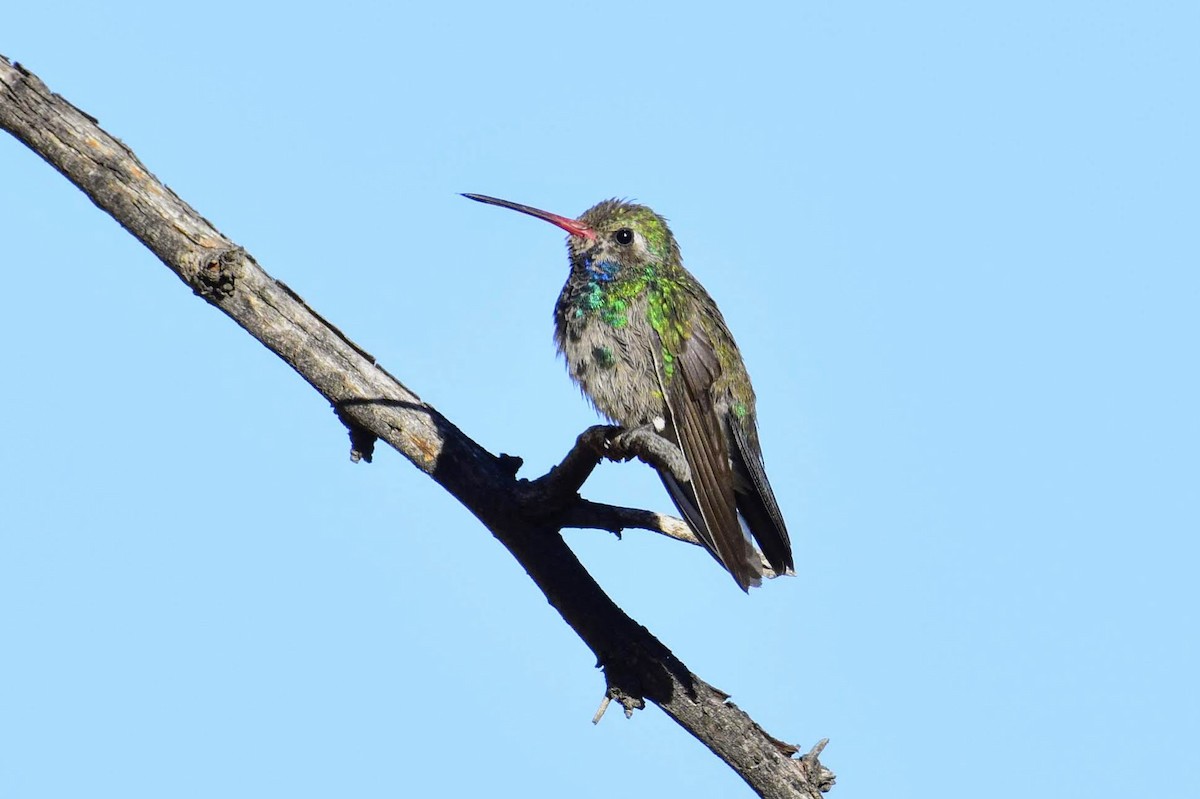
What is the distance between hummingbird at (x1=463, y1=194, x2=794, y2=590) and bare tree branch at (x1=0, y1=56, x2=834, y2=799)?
29.8 inches

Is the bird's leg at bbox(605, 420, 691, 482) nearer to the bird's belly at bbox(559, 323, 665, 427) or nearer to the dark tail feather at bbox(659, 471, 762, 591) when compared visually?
the dark tail feather at bbox(659, 471, 762, 591)

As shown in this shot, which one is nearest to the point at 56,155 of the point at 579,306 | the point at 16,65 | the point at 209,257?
the point at 16,65

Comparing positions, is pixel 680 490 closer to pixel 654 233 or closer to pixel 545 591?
pixel 545 591

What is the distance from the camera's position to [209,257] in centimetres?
482

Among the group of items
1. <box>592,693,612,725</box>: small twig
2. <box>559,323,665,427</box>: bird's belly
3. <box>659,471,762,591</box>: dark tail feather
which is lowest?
<box>592,693,612,725</box>: small twig

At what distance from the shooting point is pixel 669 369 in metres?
5.91

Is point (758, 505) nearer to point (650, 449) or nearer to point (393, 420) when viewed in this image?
point (650, 449)

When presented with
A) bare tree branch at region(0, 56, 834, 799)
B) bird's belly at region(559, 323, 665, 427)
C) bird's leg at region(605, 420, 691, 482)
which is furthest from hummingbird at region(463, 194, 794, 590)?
bare tree branch at region(0, 56, 834, 799)

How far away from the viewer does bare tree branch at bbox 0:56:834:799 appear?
191 inches

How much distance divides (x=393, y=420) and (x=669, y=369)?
60.9 inches

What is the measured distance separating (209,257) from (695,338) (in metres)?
2.43

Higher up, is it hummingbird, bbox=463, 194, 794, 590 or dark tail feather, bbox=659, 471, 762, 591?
hummingbird, bbox=463, 194, 794, 590

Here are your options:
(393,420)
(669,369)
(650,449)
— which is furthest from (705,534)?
(393,420)

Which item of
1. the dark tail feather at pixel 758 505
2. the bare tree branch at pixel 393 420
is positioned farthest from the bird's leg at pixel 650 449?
the dark tail feather at pixel 758 505
